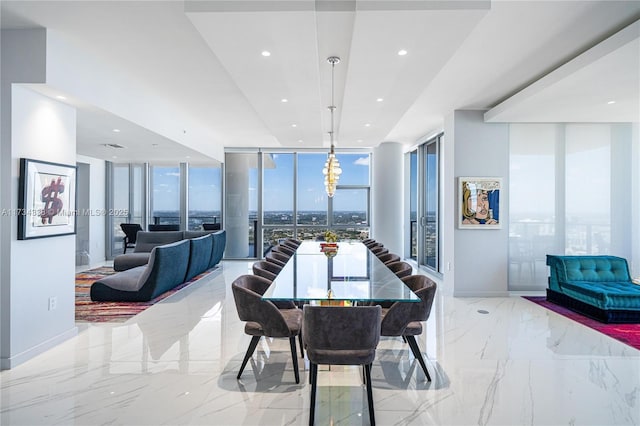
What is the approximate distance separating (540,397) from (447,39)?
115 inches

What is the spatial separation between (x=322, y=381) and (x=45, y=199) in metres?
3.12

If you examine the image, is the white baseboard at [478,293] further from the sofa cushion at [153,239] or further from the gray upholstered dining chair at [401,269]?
Answer: the sofa cushion at [153,239]

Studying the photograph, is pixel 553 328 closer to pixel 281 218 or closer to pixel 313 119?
pixel 313 119

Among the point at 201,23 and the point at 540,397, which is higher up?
the point at 201,23

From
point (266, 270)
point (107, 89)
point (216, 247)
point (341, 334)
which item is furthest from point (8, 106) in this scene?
point (216, 247)

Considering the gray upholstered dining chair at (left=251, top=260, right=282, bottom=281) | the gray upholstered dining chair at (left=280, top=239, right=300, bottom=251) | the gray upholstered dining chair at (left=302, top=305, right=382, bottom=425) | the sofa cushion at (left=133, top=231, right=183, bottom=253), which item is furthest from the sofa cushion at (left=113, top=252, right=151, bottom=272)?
the gray upholstered dining chair at (left=302, top=305, right=382, bottom=425)

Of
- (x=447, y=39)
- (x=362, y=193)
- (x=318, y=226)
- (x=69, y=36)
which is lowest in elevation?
(x=318, y=226)

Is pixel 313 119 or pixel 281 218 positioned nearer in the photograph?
pixel 313 119

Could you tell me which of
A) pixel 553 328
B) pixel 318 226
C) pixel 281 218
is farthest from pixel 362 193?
pixel 553 328

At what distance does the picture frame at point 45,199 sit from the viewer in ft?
10.2

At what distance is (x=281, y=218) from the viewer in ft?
31.1

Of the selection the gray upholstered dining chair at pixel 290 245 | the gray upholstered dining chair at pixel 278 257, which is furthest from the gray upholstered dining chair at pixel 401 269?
the gray upholstered dining chair at pixel 290 245

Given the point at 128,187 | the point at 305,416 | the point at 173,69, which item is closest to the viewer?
the point at 305,416

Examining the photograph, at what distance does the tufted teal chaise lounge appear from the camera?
4.33 metres
